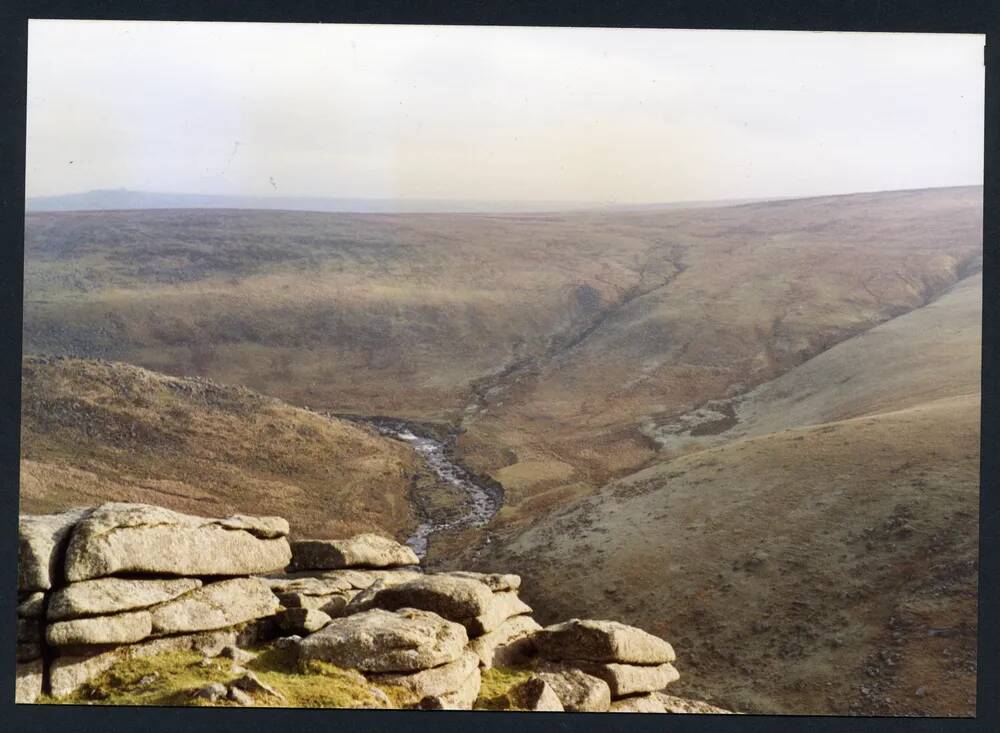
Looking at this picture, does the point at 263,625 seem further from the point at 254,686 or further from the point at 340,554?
the point at 340,554

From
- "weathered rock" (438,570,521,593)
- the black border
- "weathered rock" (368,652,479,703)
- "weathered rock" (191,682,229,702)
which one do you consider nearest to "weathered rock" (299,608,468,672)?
"weathered rock" (368,652,479,703)

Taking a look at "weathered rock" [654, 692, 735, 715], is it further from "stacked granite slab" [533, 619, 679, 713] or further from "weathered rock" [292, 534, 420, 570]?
"weathered rock" [292, 534, 420, 570]

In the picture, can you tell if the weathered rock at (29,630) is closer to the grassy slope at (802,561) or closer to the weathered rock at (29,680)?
the weathered rock at (29,680)

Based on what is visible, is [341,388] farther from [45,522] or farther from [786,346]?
[45,522]

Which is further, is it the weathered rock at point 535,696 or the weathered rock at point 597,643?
the weathered rock at point 597,643

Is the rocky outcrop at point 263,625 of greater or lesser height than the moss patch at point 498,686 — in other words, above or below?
above

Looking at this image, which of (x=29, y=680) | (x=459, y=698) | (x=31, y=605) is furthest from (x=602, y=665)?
(x=31, y=605)

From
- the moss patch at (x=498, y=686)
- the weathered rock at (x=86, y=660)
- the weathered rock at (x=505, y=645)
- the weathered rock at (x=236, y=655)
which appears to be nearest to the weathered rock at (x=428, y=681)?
the moss patch at (x=498, y=686)
